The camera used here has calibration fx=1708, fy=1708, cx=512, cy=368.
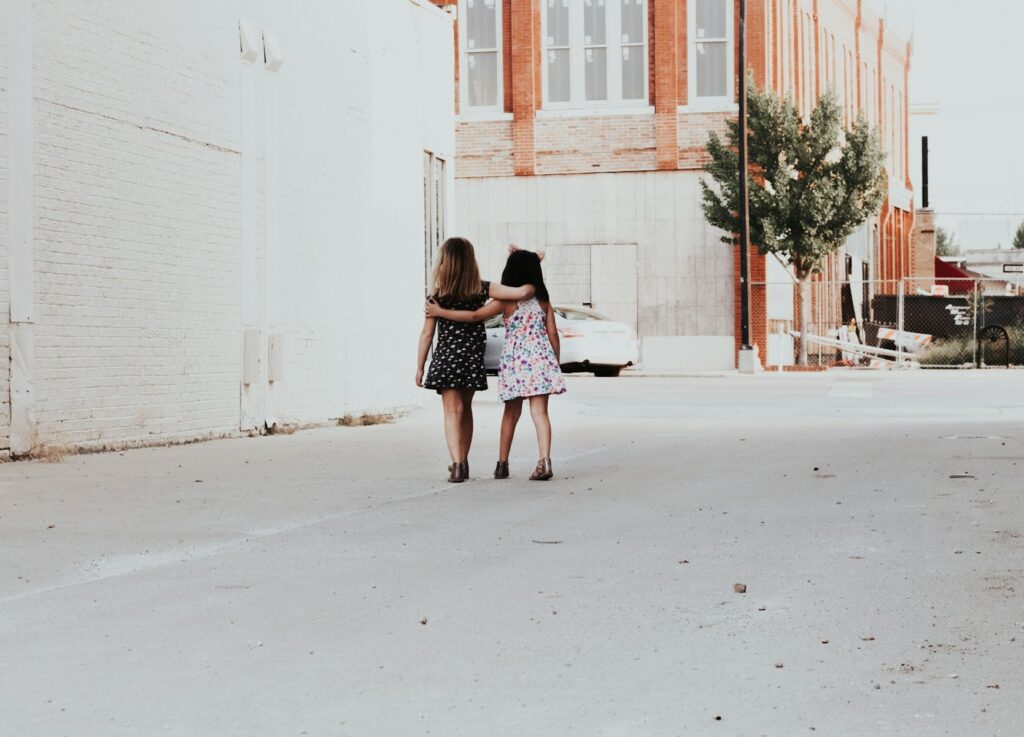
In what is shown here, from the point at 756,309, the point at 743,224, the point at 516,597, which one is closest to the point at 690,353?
the point at 756,309

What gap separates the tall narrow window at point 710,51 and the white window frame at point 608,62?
107 centimetres

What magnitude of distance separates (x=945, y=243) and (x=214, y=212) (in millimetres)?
114888

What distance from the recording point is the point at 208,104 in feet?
53.7

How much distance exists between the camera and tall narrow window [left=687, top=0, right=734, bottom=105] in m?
39.3

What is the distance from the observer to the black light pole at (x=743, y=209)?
3550cm

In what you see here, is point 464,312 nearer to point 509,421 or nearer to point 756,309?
point 509,421

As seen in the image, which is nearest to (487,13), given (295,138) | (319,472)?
(295,138)

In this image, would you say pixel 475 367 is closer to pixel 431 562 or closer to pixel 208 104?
pixel 431 562

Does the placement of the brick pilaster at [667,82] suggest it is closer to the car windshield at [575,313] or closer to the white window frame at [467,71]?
the white window frame at [467,71]

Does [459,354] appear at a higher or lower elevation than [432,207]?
lower

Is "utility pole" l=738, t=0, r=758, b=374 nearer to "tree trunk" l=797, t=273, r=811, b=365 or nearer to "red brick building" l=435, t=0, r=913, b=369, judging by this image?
"tree trunk" l=797, t=273, r=811, b=365

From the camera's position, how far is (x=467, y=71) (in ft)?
135

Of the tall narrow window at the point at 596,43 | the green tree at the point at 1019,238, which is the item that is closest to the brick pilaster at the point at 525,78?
the tall narrow window at the point at 596,43

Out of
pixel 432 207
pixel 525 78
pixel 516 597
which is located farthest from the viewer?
pixel 525 78
